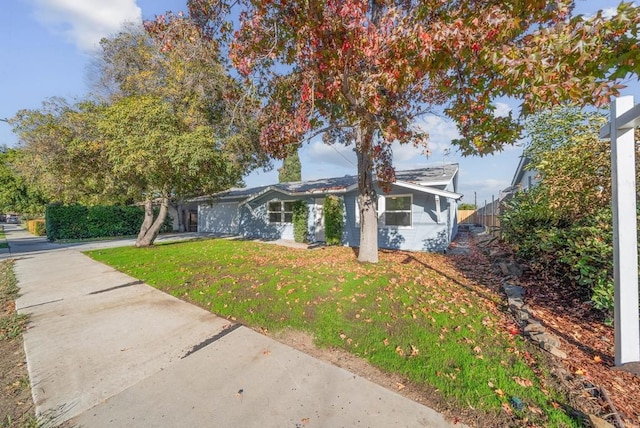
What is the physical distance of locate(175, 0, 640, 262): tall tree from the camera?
9.92ft

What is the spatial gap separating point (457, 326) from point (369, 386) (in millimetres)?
1938

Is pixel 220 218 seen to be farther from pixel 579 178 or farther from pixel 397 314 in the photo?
pixel 579 178

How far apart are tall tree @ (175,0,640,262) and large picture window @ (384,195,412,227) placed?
4437 millimetres

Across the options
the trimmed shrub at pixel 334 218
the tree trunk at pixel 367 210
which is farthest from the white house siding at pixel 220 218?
the tree trunk at pixel 367 210

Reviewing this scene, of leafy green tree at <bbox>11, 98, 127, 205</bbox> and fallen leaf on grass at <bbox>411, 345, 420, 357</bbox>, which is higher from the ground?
leafy green tree at <bbox>11, 98, 127, 205</bbox>

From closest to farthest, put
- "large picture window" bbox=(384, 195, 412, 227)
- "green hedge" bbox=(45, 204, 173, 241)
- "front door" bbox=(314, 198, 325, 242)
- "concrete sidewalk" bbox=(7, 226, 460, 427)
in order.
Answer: "concrete sidewalk" bbox=(7, 226, 460, 427)
"large picture window" bbox=(384, 195, 412, 227)
"front door" bbox=(314, 198, 325, 242)
"green hedge" bbox=(45, 204, 173, 241)

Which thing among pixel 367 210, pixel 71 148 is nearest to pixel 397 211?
pixel 367 210

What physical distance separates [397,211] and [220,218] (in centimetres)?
1359

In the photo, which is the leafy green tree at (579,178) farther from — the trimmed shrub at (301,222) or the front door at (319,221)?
the trimmed shrub at (301,222)

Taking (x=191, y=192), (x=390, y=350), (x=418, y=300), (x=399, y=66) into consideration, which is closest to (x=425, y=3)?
(x=399, y=66)

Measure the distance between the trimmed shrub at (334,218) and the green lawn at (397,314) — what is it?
3.77m

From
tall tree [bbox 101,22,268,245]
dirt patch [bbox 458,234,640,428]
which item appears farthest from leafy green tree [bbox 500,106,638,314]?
tall tree [bbox 101,22,268,245]

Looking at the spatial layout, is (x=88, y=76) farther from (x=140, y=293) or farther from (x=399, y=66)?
(x=399, y=66)

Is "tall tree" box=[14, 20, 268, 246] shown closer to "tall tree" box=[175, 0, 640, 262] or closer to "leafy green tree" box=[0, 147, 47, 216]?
"tall tree" box=[175, 0, 640, 262]
